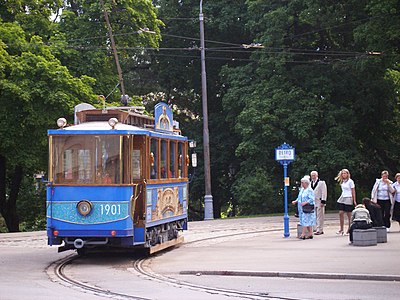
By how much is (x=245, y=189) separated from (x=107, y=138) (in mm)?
24940

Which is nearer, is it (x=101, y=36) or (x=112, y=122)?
(x=112, y=122)

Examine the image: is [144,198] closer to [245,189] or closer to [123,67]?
[245,189]

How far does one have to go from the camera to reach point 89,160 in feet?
61.6

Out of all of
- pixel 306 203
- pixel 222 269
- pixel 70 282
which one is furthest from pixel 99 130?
pixel 306 203

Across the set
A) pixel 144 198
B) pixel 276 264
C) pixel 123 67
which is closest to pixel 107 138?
pixel 144 198

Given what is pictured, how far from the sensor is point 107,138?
1880 centimetres

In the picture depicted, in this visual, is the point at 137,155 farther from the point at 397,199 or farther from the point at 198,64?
the point at 198,64

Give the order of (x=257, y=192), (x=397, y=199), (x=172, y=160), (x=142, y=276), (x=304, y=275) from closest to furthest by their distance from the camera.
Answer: (x=304, y=275) → (x=142, y=276) → (x=172, y=160) → (x=397, y=199) → (x=257, y=192)

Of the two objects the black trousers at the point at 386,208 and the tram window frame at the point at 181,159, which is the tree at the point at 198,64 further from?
the tram window frame at the point at 181,159

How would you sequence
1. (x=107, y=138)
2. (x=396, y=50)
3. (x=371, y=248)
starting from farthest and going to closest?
(x=396, y=50) < (x=371, y=248) < (x=107, y=138)

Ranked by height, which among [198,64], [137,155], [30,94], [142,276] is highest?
[198,64]

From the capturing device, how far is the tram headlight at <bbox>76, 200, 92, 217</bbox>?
60.7 ft

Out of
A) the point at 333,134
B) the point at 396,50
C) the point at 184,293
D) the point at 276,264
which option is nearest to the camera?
the point at 184,293

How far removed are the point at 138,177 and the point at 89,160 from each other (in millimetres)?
1233
